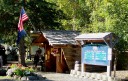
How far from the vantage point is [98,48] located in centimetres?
2116

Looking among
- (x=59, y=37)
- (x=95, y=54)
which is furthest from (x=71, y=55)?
(x=95, y=54)

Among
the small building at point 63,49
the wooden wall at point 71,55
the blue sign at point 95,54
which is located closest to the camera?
the blue sign at point 95,54

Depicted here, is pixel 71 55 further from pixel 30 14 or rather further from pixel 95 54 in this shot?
pixel 30 14

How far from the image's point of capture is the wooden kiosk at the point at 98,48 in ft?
64.8

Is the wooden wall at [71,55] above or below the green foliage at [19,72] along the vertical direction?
above

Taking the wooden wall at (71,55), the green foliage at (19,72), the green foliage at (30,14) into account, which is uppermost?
the green foliage at (30,14)

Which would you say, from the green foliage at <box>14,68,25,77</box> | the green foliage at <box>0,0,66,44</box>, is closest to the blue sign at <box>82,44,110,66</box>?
the green foliage at <box>14,68,25,77</box>

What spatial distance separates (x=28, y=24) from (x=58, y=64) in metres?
5.05

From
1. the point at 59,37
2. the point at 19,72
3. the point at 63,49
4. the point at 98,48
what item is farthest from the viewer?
the point at 59,37

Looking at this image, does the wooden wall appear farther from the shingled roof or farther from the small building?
the shingled roof

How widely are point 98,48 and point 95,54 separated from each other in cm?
50

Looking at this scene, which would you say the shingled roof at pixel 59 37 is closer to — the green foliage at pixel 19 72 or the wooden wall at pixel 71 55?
the wooden wall at pixel 71 55

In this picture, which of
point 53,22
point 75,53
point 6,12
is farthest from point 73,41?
point 6,12

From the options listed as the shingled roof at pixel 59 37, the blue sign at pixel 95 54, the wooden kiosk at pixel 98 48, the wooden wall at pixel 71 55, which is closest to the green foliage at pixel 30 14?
the shingled roof at pixel 59 37
